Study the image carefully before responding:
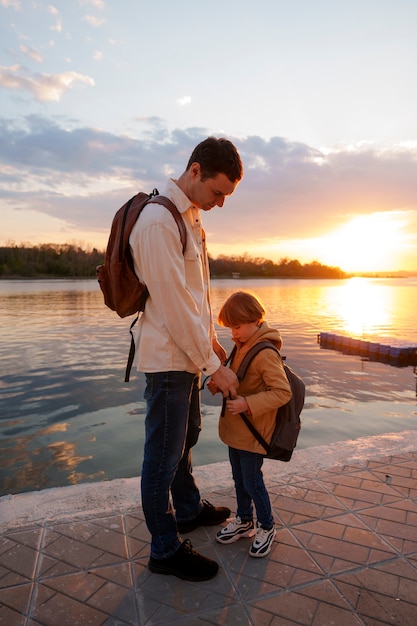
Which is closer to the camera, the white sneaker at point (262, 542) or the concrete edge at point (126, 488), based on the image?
the white sneaker at point (262, 542)

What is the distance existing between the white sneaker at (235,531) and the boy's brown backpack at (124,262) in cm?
154

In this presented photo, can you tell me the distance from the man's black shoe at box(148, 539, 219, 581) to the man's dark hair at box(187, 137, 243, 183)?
2027 millimetres

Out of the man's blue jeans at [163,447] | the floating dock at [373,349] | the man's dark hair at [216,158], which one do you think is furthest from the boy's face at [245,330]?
the floating dock at [373,349]

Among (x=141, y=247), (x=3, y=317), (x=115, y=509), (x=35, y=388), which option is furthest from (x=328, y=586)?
(x=3, y=317)

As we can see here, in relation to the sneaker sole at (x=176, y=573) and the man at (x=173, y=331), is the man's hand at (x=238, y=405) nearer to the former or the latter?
the man at (x=173, y=331)

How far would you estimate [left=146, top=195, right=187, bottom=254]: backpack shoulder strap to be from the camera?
2.28 m

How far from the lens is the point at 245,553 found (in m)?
2.68

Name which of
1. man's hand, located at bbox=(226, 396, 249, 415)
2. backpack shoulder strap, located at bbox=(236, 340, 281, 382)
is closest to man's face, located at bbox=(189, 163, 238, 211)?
backpack shoulder strap, located at bbox=(236, 340, 281, 382)

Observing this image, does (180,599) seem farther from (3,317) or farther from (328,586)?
(3,317)

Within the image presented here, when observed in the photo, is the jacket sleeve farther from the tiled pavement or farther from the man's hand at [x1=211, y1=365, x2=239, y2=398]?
the tiled pavement

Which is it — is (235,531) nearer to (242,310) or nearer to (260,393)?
(260,393)

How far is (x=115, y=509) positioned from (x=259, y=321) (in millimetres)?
1648

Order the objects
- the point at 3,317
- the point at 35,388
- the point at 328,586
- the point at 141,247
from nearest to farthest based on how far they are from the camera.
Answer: the point at 141,247
the point at 328,586
the point at 35,388
the point at 3,317

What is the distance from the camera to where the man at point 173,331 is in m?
2.21
